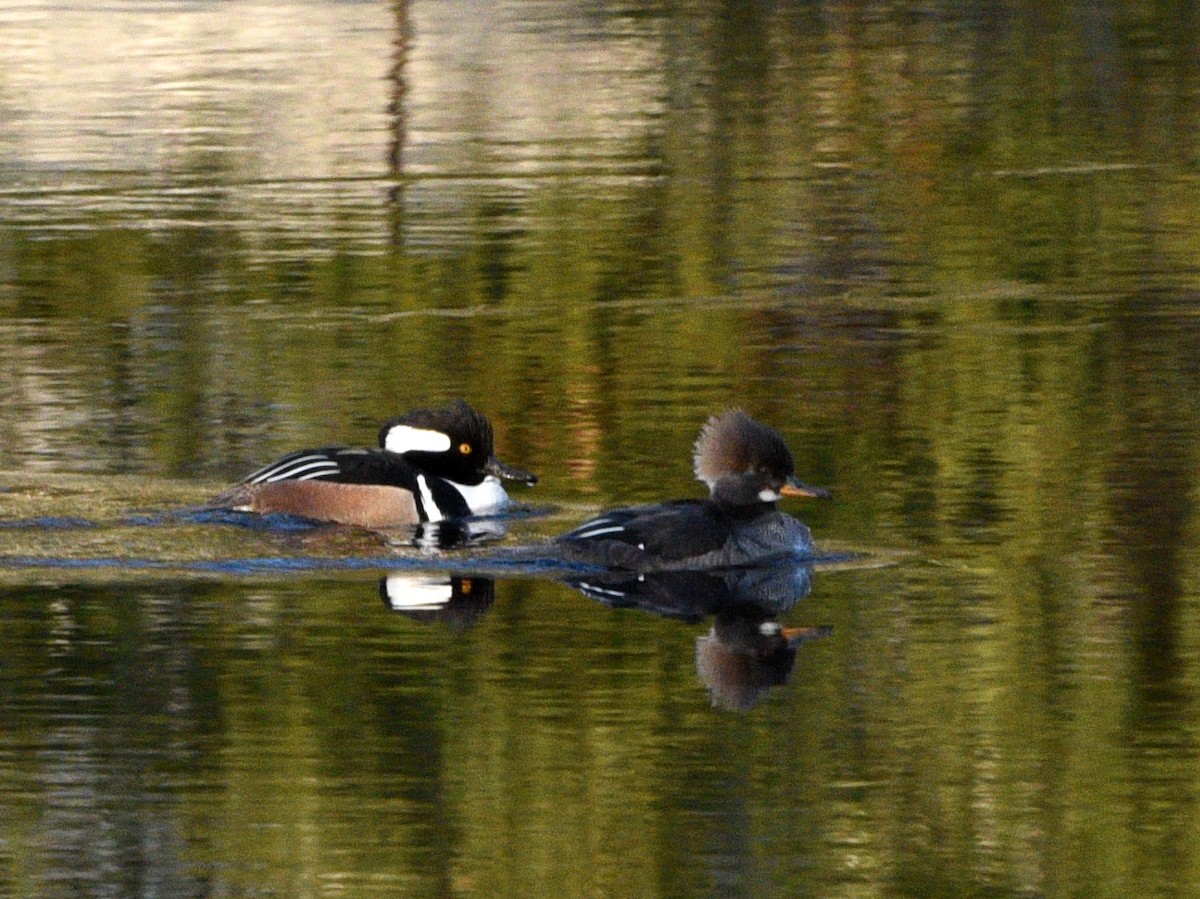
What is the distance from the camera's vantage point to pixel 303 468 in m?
11.1

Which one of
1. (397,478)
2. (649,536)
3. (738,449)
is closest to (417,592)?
(649,536)

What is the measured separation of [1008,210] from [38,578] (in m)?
10.5

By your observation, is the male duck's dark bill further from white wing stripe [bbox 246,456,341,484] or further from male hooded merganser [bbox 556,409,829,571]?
male hooded merganser [bbox 556,409,829,571]

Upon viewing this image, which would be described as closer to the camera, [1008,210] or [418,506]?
[418,506]

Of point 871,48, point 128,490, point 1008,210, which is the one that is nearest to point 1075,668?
point 128,490

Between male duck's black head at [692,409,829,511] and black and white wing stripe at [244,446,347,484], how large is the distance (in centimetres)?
168

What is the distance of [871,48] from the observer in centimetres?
2903

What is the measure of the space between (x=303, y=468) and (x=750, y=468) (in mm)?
1877

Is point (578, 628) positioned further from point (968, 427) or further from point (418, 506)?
point (968, 427)

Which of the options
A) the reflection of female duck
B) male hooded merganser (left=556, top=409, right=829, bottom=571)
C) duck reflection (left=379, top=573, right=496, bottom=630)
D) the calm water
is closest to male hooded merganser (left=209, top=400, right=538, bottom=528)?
the calm water

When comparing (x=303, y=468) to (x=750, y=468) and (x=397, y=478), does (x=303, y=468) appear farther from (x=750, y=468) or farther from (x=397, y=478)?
(x=750, y=468)

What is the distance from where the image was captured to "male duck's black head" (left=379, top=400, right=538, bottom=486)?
38.4 ft

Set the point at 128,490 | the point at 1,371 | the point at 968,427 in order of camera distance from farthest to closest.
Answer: the point at 1,371 < the point at 968,427 < the point at 128,490

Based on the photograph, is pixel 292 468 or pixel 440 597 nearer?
pixel 440 597
